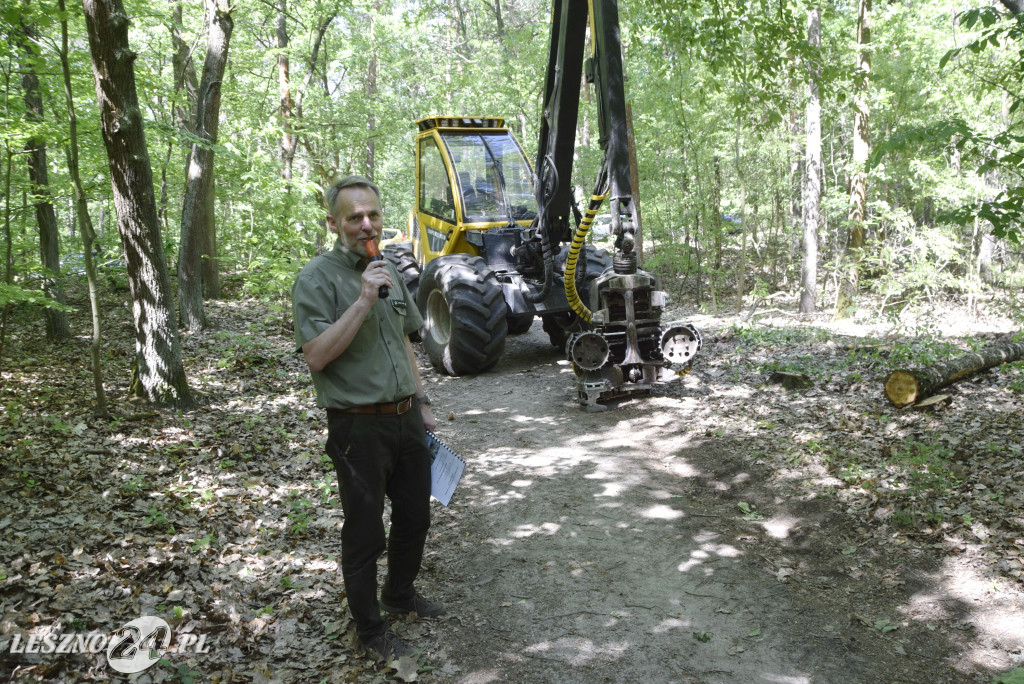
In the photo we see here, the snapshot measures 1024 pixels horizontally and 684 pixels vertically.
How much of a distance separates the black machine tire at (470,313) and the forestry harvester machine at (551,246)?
1cm

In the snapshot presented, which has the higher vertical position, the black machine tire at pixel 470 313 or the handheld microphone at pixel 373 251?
the handheld microphone at pixel 373 251

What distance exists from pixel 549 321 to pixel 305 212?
4.61 m

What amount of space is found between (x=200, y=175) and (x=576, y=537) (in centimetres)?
807

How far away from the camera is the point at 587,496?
4801 millimetres

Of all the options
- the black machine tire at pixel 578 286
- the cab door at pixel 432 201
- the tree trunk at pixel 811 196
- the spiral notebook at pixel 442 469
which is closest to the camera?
the spiral notebook at pixel 442 469

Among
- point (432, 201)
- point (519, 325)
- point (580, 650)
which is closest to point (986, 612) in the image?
point (580, 650)

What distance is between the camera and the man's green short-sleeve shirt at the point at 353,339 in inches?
109

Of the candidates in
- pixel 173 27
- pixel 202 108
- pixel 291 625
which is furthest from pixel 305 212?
pixel 291 625

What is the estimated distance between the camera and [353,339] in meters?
2.83

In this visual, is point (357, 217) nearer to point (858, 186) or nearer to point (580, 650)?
point (580, 650)

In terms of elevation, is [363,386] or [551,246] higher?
[551,246]

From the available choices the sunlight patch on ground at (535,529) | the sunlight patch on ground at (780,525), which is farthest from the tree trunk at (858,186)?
the sunlight patch on ground at (535,529)

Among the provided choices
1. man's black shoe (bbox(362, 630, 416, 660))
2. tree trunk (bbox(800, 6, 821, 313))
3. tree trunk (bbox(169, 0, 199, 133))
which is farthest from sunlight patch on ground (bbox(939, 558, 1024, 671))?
tree trunk (bbox(169, 0, 199, 133))

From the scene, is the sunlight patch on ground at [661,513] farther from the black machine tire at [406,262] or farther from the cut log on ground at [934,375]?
the black machine tire at [406,262]
